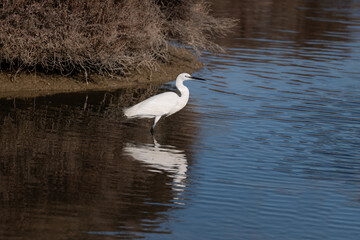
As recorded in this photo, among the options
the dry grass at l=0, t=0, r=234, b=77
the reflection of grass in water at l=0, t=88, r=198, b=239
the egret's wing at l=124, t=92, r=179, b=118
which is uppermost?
the dry grass at l=0, t=0, r=234, b=77

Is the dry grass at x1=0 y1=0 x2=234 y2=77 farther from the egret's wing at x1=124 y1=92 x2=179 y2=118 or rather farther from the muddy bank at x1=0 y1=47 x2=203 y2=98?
the egret's wing at x1=124 y1=92 x2=179 y2=118

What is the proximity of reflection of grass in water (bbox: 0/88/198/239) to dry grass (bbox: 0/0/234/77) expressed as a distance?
4.93 ft

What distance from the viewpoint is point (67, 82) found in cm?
1989

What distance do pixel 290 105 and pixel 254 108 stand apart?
1.14m

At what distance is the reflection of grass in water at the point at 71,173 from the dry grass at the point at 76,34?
59.2 inches

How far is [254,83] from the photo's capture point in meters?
22.0

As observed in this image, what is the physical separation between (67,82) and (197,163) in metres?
7.76

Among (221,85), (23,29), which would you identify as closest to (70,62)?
(23,29)

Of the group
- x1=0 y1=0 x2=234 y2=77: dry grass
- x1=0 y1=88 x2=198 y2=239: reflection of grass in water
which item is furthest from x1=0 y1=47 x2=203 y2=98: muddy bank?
x1=0 y1=88 x2=198 y2=239: reflection of grass in water

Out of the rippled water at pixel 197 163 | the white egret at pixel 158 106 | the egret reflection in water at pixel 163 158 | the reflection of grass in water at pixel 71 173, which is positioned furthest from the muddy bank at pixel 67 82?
the egret reflection in water at pixel 163 158

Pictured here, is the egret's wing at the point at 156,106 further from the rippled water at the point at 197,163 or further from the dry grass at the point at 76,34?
A: the dry grass at the point at 76,34

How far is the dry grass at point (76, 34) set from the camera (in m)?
18.2

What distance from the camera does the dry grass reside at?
18.2 m

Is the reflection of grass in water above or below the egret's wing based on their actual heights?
below
